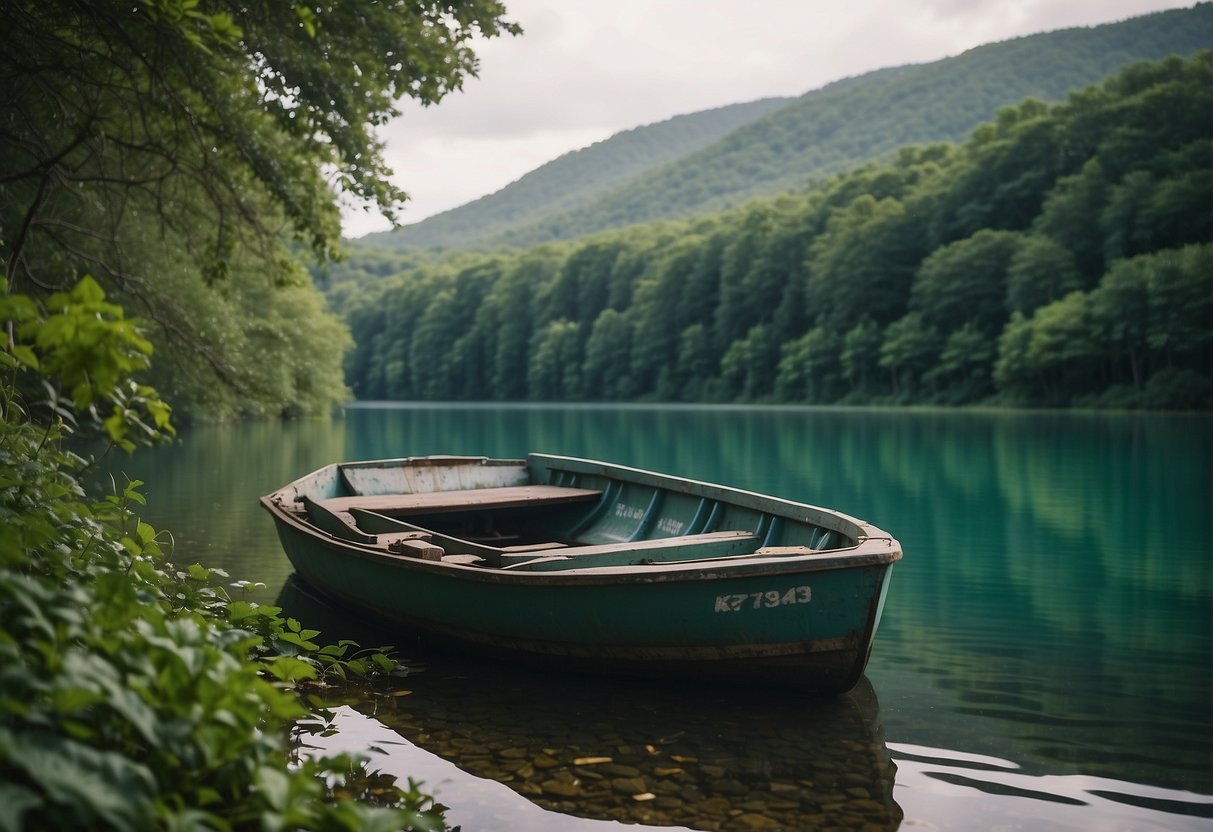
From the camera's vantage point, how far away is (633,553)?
26.3 ft

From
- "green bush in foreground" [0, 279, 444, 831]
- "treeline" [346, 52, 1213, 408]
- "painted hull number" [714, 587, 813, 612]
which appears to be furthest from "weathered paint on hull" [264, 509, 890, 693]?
"treeline" [346, 52, 1213, 408]

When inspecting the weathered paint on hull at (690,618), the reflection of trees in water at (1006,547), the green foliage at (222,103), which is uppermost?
the green foliage at (222,103)

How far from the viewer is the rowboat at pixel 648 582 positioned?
662 cm

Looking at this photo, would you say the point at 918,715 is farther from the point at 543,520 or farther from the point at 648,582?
the point at 543,520

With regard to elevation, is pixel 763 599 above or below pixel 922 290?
below

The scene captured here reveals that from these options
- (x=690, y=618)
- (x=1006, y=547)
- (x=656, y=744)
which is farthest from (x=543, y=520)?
(x=656, y=744)

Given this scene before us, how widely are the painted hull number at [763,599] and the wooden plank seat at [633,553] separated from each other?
1303 millimetres

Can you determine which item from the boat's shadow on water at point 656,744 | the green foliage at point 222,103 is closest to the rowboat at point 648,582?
the boat's shadow on water at point 656,744

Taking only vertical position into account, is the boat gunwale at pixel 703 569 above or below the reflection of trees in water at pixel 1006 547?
above

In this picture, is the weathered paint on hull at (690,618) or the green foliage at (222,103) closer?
the weathered paint on hull at (690,618)

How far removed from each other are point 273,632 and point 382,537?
9.20ft

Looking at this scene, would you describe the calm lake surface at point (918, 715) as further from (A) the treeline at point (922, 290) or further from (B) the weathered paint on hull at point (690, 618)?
(A) the treeline at point (922, 290)

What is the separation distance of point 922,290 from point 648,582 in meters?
67.5

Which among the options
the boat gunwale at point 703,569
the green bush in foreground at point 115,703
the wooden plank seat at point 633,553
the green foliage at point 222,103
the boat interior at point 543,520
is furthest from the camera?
the green foliage at point 222,103
